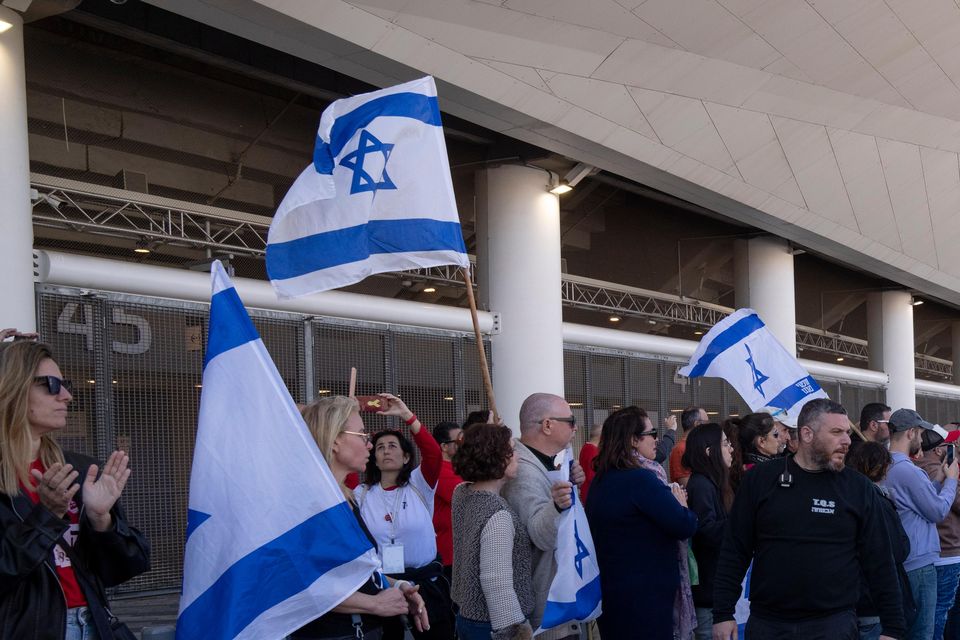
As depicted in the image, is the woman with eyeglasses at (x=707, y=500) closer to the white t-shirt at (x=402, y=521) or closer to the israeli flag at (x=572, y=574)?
the israeli flag at (x=572, y=574)

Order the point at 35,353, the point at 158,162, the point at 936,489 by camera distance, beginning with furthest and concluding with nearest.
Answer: the point at 158,162, the point at 936,489, the point at 35,353

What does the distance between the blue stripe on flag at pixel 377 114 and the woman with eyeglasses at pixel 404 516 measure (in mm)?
1322

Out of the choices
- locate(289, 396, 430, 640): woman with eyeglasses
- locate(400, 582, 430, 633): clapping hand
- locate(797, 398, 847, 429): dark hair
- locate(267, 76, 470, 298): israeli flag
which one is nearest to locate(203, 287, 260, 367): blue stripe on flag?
locate(289, 396, 430, 640): woman with eyeglasses

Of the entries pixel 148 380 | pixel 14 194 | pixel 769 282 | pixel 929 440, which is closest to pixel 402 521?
pixel 148 380

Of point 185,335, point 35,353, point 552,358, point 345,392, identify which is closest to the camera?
point 35,353

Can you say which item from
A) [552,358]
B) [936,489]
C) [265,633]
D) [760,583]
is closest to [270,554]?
[265,633]

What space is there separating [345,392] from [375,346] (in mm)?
669

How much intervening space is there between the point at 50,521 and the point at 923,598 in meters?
5.78

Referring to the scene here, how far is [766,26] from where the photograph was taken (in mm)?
12570

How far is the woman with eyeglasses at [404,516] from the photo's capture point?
5.96 metres

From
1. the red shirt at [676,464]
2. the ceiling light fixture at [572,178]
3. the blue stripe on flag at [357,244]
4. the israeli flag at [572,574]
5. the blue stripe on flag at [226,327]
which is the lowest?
the israeli flag at [572,574]

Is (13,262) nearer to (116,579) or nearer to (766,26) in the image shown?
(116,579)

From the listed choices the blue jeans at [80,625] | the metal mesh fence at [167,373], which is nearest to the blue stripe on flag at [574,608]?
the blue jeans at [80,625]

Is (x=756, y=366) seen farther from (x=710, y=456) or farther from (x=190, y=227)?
(x=190, y=227)
